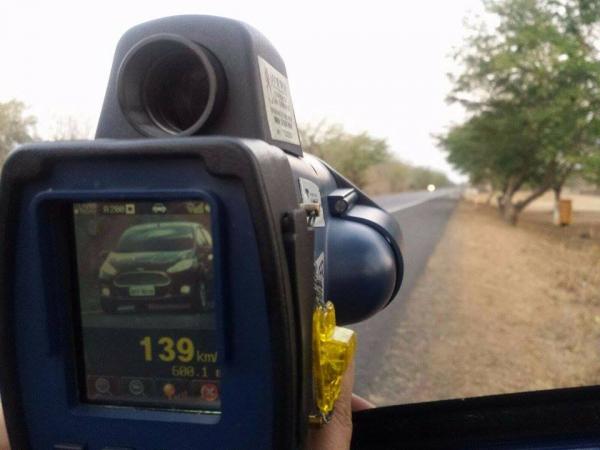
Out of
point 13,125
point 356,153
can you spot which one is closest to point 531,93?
point 356,153

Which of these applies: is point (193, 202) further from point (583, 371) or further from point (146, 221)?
point (583, 371)

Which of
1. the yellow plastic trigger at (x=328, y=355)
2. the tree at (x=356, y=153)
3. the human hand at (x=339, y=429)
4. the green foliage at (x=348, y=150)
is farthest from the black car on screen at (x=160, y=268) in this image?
the tree at (x=356, y=153)

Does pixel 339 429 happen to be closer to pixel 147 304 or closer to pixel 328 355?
pixel 328 355

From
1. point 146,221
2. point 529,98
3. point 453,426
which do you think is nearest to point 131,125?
point 146,221

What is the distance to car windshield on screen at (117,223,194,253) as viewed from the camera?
3.10 feet

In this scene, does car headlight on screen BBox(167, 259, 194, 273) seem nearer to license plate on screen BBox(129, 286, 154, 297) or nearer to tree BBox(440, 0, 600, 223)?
license plate on screen BBox(129, 286, 154, 297)

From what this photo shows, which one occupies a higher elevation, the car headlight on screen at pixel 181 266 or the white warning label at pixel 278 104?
the white warning label at pixel 278 104

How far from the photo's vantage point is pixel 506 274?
42.6 feet

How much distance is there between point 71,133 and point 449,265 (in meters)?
12.1

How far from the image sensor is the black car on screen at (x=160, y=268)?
0.94 metres

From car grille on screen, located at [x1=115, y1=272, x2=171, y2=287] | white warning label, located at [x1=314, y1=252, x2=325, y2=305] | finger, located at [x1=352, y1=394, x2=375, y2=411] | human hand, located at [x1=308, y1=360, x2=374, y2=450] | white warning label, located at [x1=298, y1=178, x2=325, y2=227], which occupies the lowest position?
finger, located at [x1=352, y1=394, x2=375, y2=411]

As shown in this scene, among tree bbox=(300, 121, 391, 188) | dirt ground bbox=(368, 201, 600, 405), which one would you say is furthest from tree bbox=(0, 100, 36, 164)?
tree bbox=(300, 121, 391, 188)

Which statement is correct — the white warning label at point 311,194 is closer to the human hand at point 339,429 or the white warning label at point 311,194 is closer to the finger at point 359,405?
the human hand at point 339,429

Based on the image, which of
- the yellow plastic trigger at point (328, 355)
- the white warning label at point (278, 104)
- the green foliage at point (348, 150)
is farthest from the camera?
the green foliage at point (348, 150)
